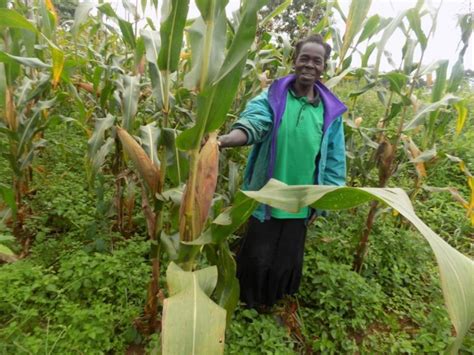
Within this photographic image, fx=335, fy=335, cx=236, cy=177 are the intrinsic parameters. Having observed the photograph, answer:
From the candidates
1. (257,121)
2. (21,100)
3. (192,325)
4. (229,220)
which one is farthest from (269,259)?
(21,100)

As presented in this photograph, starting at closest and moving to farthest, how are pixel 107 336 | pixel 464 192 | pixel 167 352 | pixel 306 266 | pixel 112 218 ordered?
pixel 167 352, pixel 107 336, pixel 306 266, pixel 112 218, pixel 464 192

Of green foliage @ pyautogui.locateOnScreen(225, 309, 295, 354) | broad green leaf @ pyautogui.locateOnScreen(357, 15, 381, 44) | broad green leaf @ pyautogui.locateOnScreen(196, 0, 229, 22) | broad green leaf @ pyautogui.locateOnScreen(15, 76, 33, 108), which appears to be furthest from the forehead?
broad green leaf @ pyautogui.locateOnScreen(15, 76, 33, 108)

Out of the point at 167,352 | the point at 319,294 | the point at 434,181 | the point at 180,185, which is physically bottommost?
the point at 319,294

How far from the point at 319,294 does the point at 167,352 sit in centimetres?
144

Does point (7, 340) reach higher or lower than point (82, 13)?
lower

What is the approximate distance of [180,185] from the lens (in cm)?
131

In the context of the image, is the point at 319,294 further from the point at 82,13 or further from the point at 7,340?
the point at 82,13

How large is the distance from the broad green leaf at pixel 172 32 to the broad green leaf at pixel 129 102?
47cm

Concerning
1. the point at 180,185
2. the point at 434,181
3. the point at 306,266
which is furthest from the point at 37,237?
the point at 434,181

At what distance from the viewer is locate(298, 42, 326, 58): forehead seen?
4.67 ft

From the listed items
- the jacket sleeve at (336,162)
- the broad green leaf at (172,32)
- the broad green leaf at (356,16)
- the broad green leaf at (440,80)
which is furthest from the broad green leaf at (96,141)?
the broad green leaf at (440,80)

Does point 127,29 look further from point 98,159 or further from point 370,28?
point 370,28

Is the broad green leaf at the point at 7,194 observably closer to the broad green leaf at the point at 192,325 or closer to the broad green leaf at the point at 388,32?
the broad green leaf at the point at 192,325

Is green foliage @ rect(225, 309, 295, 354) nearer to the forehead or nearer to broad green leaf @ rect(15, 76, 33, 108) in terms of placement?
the forehead
